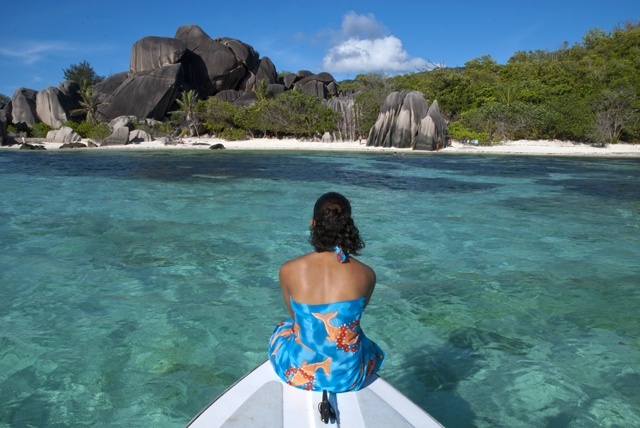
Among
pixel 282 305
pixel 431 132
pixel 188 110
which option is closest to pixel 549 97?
pixel 431 132

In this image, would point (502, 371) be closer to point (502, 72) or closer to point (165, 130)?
point (165, 130)

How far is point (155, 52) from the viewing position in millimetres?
52812

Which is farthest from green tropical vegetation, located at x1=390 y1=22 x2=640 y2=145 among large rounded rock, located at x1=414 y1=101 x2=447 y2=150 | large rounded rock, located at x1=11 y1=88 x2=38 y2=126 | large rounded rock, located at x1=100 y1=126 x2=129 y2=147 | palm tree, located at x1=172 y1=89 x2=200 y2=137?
large rounded rock, located at x1=11 y1=88 x2=38 y2=126

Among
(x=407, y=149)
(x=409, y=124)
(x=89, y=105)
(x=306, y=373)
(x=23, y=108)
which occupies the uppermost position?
(x=89, y=105)

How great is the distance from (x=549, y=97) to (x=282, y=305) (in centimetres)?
4364

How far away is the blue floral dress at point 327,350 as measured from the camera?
259 centimetres

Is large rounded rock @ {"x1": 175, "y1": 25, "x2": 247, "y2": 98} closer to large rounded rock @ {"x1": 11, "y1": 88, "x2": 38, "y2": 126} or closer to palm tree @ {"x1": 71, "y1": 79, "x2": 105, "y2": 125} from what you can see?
palm tree @ {"x1": 71, "y1": 79, "x2": 105, "y2": 125}

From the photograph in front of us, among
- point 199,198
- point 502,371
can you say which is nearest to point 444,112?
point 199,198

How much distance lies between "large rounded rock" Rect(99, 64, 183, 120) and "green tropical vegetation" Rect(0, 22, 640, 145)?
4.15 feet

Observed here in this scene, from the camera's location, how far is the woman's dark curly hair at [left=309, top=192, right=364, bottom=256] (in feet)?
8.79

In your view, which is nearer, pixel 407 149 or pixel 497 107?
pixel 407 149

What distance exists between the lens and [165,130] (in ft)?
152

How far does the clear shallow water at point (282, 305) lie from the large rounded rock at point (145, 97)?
37099 millimetres

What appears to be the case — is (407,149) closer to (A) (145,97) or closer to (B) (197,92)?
(B) (197,92)
